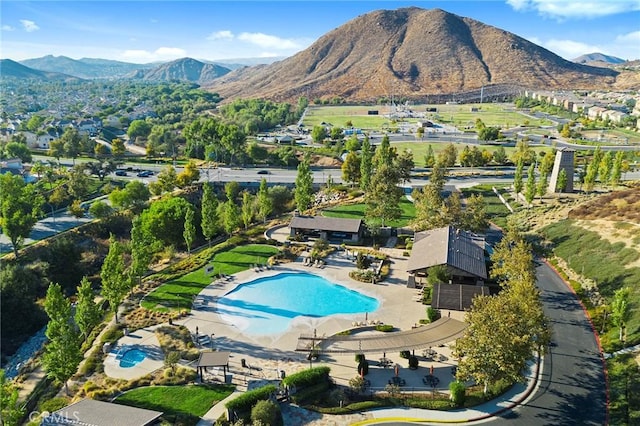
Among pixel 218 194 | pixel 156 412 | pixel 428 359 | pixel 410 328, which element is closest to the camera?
pixel 156 412

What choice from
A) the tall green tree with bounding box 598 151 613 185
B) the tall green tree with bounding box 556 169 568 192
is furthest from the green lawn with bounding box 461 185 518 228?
the tall green tree with bounding box 598 151 613 185

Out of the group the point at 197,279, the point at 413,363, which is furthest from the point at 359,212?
the point at 413,363

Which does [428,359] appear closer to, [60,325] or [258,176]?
[60,325]

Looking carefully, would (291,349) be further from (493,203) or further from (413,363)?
(493,203)

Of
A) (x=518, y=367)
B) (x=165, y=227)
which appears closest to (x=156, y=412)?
(x=518, y=367)

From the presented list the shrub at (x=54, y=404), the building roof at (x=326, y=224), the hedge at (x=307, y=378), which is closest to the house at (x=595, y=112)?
→ the building roof at (x=326, y=224)

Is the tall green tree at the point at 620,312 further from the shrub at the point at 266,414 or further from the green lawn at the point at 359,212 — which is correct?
the green lawn at the point at 359,212
